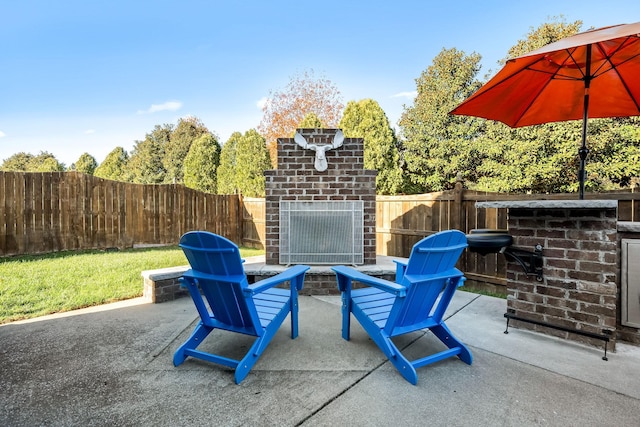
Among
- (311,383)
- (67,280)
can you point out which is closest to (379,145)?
(67,280)

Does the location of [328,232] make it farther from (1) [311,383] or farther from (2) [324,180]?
(1) [311,383]

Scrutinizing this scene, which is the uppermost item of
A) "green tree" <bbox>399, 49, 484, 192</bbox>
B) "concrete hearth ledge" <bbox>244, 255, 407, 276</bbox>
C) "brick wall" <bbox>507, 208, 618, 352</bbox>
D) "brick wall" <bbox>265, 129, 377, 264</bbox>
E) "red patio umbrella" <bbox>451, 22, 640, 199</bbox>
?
"green tree" <bbox>399, 49, 484, 192</bbox>

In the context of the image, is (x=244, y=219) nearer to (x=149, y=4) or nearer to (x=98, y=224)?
(x=98, y=224)

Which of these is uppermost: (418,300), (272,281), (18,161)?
(18,161)

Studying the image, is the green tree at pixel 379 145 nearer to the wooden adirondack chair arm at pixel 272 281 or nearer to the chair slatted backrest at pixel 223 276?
the wooden adirondack chair arm at pixel 272 281

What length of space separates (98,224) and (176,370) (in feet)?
20.9

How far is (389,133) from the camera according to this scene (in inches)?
417

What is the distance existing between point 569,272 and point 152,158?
25.7m

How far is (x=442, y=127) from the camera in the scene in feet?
37.4

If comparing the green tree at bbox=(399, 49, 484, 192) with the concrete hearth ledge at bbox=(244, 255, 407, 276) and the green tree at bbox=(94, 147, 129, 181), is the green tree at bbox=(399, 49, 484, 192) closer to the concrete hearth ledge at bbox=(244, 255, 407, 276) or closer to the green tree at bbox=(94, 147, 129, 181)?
the concrete hearth ledge at bbox=(244, 255, 407, 276)

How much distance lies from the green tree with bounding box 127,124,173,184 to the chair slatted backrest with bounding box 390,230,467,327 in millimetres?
24309

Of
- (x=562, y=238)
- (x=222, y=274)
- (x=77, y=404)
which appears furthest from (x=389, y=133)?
(x=77, y=404)

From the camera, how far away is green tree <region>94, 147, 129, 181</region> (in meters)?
24.0

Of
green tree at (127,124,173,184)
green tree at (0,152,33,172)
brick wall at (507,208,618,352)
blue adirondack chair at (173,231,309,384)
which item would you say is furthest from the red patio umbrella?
green tree at (0,152,33,172)
